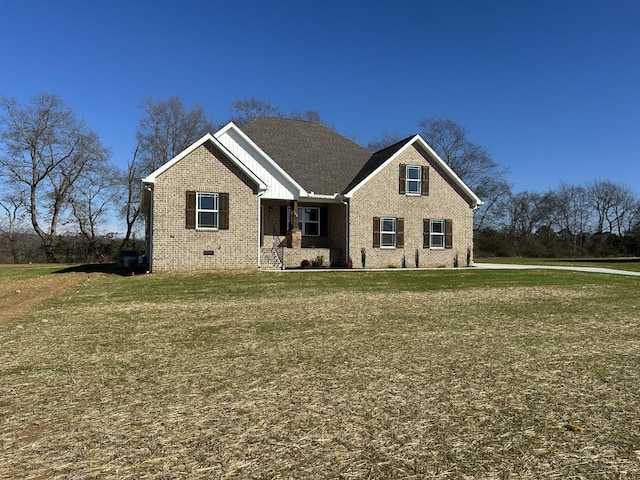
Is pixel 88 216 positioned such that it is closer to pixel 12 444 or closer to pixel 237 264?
pixel 237 264

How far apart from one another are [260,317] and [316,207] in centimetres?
1558

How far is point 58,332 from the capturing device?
6766 mm

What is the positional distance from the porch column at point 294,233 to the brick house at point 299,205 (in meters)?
0.05

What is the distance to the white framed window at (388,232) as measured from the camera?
73.3 ft

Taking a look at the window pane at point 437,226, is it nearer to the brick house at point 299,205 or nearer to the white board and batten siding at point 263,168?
the brick house at point 299,205

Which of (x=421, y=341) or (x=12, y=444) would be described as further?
(x=421, y=341)

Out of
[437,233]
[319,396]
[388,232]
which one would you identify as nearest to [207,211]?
[388,232]

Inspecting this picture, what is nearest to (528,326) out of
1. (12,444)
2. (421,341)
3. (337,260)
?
(421,341)

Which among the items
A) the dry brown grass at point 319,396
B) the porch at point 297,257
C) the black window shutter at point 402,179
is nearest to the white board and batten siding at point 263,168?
the porch at point 297,257

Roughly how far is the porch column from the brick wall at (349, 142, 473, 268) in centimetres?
253

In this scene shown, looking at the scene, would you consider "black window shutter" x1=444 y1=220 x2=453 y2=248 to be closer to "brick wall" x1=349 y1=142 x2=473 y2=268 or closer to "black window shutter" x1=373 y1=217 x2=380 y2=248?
"brick wall" x1=349 y1=142 x2=473 y2=268

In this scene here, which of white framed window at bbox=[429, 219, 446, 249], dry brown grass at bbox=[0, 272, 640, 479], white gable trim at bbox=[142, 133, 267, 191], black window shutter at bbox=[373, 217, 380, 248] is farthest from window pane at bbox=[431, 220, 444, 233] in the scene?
dry brown grass at bbox=[0, 272, 640, 479]

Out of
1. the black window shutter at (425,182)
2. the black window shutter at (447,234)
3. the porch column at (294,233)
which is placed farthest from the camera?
the black window shutter at (447,234)

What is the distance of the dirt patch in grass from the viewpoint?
344 inches
